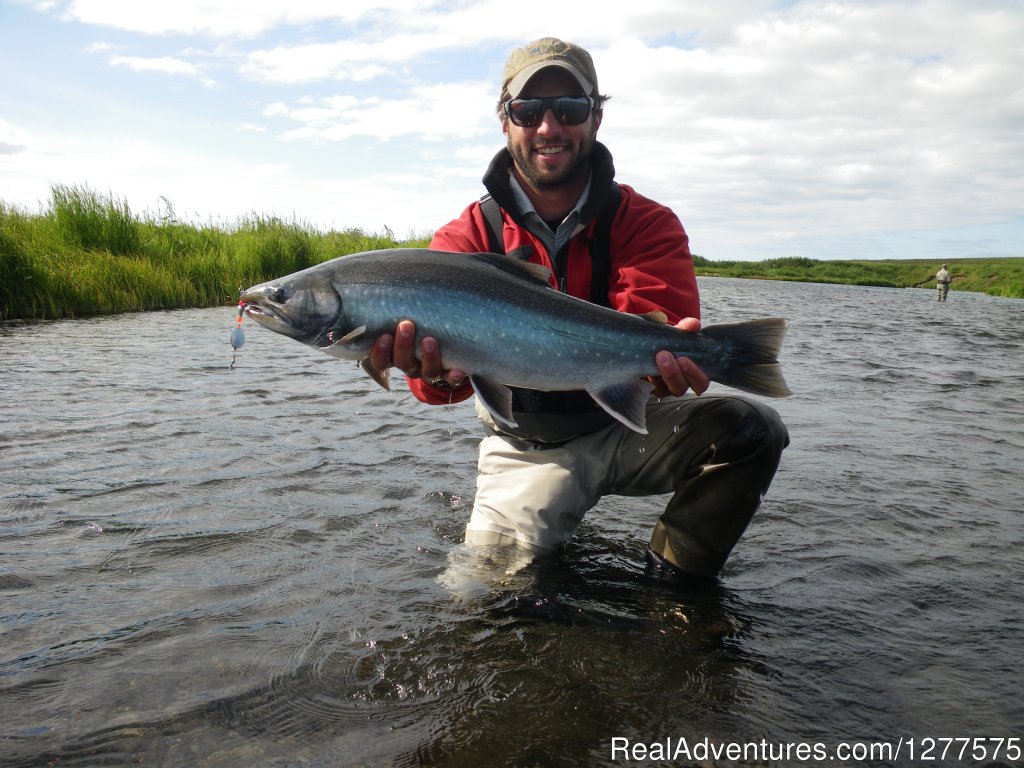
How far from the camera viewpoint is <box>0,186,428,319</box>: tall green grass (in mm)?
13922

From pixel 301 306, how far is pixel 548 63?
222cm

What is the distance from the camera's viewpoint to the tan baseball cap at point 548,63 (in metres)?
4.58

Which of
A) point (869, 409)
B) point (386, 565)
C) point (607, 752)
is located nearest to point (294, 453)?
point (386, 565)

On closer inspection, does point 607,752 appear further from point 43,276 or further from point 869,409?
point 43,276

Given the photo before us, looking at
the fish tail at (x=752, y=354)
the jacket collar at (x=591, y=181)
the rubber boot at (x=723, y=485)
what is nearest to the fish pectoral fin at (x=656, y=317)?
the fish tail at (x=752, y=354)

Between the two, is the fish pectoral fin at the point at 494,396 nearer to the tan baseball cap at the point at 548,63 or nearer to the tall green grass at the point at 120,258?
the tan baseball cap at the point at 548,63

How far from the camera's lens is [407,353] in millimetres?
3691

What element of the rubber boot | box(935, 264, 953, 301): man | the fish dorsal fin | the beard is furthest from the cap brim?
box(935, 264, 953, 301): man

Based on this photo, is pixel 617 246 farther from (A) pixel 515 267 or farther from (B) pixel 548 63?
(B) pixel 548 63

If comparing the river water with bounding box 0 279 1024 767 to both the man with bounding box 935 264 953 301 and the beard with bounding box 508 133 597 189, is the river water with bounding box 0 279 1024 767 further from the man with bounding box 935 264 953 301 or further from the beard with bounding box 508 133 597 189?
the man with bounding box 935 264 953 301

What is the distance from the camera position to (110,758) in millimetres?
2525

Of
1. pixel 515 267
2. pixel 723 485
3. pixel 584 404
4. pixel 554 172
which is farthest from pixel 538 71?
pixel 723 485

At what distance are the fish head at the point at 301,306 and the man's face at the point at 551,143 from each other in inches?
65.2

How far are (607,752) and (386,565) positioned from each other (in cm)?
192
